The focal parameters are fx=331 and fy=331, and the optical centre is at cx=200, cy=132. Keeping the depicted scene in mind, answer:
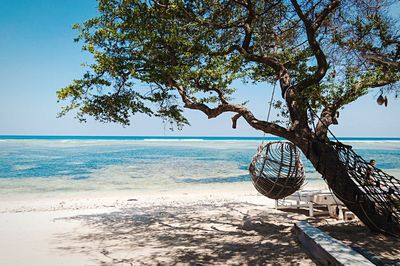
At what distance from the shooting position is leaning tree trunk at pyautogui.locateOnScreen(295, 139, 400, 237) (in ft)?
14.3

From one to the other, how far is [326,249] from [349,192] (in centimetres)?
148

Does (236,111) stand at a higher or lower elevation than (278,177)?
higher

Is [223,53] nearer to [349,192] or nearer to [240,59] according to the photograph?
[240,59]

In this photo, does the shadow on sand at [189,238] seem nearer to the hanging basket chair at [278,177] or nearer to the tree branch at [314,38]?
the hanging basket chair at [278,177]

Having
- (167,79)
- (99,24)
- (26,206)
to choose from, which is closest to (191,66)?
(167,79)

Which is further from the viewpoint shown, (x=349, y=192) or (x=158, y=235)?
(x=158, y=235)

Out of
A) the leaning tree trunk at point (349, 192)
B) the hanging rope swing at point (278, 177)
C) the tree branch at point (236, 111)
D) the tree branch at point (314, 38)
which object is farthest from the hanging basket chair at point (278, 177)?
the tree branch at point (314, 38)

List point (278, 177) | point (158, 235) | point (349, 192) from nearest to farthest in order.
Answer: point (349, 192)
point (158, 235)
point (278, 177)

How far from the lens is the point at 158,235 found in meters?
5.38

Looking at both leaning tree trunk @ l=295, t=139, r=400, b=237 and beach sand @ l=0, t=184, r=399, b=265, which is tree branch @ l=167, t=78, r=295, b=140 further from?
beach sand @ l=0, t=184, r=399, b=265

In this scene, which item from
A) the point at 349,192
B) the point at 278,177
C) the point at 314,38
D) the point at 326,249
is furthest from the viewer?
Answer: the point at 278,177

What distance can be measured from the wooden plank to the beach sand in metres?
0.14

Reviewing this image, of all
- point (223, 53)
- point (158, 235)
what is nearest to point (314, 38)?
point (223, 53)

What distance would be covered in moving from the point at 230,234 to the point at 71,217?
364 cm
